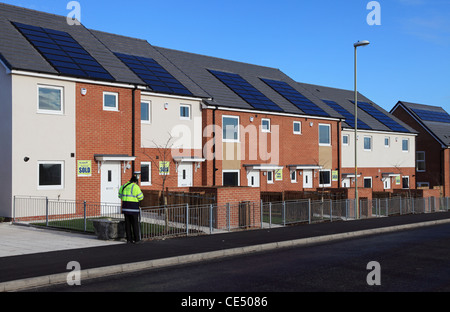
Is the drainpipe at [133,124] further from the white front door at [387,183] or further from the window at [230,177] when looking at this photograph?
the white front door at [387,183]

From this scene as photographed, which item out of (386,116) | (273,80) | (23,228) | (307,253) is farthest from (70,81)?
(386,116)

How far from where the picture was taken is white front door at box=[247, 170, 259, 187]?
27.7 m

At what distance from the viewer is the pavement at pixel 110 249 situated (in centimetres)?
899

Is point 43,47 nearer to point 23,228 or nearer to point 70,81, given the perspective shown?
point 70,81

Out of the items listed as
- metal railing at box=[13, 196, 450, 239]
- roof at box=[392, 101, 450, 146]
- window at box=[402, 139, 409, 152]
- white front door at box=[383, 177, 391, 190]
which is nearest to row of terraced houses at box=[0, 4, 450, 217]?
white front door at box=[383, 177, 391, 190]

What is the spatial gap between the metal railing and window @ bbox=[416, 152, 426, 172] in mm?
26014

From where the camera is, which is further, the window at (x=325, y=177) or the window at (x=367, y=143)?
the window at (x=367, y=143)

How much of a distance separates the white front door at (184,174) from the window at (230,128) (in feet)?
9.94

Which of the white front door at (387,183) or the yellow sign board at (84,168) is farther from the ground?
→ the yellow sign board at (84,168)

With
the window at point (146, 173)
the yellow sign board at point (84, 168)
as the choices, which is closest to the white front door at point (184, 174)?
the window at point (146, 173)

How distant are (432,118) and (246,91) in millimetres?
26884

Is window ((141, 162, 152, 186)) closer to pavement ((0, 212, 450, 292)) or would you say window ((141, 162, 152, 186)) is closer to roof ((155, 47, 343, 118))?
roof ((155, 47, 343, 118))

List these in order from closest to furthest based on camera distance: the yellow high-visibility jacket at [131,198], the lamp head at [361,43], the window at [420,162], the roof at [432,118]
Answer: the yellow high-visibility jacket at [131,198] < the lamp head at [361,43] < the roof at [432,118] < the window at [420,162]

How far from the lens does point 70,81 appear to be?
19594 mm
